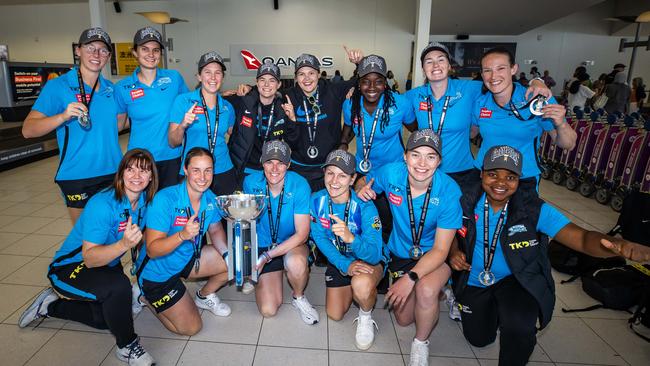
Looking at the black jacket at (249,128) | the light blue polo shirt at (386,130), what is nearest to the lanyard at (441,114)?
the light blue polo shirt at (386,130)

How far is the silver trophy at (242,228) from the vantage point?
2.46 m

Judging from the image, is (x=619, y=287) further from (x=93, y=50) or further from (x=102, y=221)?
(x=93, y=50)

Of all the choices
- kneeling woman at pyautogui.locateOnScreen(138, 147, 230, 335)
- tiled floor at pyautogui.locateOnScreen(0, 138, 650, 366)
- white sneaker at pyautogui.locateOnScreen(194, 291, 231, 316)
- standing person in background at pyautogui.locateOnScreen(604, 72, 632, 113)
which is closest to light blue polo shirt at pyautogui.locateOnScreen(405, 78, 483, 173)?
tiled floor at pyautogui.locateOnScreen(0, 138, 650, 366)

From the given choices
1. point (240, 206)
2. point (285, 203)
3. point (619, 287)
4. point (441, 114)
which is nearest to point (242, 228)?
point (240, 206)

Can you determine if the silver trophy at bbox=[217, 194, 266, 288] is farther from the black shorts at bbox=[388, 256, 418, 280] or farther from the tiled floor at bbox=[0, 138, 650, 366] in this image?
the black shorts at bbox=[388, 256, 418, 280]

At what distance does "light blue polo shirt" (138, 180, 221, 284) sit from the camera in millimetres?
2535

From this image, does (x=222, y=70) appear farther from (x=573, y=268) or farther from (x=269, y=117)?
(x=573, y=268)

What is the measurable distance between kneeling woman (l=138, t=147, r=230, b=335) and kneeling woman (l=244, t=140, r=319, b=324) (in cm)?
41

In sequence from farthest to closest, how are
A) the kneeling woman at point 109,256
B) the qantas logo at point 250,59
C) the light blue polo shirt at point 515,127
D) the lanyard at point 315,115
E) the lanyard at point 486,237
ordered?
the qantas logo at point 250,59 → the lanyard at point 315,115 → the light blue polo shirt at point 515,127 → the lanyard at point 486,237 → the kneeling woman at point 109,256

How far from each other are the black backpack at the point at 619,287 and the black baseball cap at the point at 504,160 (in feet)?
4.84

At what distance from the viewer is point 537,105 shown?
8.46ft

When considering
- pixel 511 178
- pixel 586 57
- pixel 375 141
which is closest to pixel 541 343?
pixel 511 178

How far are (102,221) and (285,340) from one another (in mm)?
1383

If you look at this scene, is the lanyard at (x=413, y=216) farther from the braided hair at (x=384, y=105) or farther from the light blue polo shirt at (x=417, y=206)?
the braided hair at (x=384, y=105)
